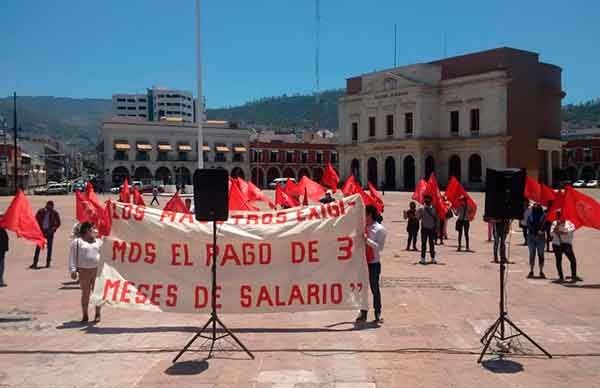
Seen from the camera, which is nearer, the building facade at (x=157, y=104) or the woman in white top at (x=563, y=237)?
the woman in white top at (x=563, y=237)

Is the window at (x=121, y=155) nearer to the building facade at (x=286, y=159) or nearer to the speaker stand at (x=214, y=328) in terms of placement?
the building facade at (x=286, y=159)

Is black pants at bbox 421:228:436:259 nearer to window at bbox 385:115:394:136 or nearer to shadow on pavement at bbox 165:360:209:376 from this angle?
shadow on pavement at bbox 165:360:209:376

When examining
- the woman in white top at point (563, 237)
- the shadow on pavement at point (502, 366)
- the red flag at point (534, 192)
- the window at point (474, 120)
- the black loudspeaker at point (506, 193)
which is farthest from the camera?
the window at point (474, 120)

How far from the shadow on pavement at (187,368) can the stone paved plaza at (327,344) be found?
0.02m

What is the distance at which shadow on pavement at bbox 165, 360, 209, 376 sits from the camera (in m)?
6.82

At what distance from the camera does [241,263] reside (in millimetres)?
8695

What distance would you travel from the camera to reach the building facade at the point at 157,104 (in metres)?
166

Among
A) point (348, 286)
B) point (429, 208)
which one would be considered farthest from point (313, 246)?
point (429, 208)

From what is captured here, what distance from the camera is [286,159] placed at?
9369 cm

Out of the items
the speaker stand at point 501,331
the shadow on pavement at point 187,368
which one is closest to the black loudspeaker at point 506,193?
the speaker stand at point 501,331

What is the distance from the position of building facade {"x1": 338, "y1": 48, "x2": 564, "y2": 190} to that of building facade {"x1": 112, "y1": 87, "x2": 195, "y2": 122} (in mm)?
95383

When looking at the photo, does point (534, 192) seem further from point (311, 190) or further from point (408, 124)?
point (408, 124)

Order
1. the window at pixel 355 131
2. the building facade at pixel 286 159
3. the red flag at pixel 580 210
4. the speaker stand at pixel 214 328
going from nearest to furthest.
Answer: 1. the speaker stand at pixel 214 328
2. the red flag at pixel 580 210
3. the window at pixel 355 131
4. the building facade at pixel 286 159

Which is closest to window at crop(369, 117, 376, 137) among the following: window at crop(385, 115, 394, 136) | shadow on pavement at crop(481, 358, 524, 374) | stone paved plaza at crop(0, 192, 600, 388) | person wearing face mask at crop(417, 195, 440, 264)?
window at crop(385, 115, 394, 136)
